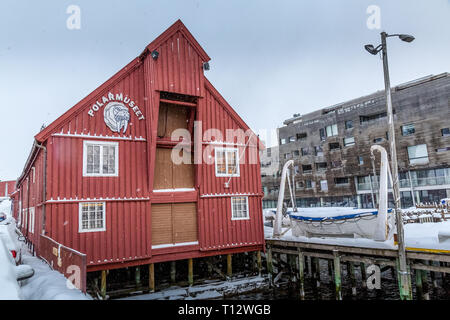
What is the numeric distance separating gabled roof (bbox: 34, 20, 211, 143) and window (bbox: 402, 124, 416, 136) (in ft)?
118

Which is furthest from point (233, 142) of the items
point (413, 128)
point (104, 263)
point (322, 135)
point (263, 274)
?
point (322, 135)

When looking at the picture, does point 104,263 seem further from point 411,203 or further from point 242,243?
point 411,203

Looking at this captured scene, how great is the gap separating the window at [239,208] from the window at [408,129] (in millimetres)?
33778

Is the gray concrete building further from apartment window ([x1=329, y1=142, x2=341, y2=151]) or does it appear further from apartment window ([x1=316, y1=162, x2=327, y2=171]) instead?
apartment window ([x1=329, y1=142, x2=341, y2=151])

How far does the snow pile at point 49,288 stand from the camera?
8155 mm

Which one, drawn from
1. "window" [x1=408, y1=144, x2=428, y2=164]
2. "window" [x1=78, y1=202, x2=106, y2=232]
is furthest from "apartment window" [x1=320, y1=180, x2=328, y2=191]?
"window" [x1=78, y1=202, x2=106, y2=232]

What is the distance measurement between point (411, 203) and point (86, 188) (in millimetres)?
42358

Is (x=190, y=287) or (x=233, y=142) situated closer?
(x=190, y=287)

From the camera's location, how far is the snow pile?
321 inches

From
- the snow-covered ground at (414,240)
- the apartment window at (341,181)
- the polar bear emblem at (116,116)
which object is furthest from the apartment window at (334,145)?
the polar bear emblem at (116,116)

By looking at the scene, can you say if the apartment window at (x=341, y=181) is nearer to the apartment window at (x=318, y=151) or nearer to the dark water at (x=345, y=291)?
the apartment window at (x=318, y=151)

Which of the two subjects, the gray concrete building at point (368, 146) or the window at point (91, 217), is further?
the gray concrete building at point (368, 146)

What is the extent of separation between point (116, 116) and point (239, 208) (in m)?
8.50

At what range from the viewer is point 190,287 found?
17062 millimetres
